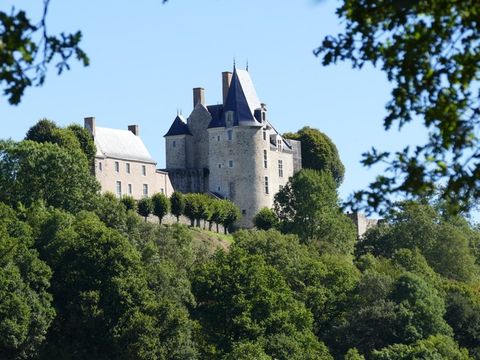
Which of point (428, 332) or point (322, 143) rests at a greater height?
point (322, 143)

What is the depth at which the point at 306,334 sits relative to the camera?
6222 cm

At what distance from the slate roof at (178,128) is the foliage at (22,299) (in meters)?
38.3

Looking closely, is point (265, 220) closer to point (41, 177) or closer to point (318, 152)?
point (318, 152)

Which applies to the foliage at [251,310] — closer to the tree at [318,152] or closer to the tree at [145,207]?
the tree at [145,207]

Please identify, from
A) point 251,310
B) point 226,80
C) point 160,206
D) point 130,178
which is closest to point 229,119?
point 226,80

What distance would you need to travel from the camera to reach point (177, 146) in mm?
95312

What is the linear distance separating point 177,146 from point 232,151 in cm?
468

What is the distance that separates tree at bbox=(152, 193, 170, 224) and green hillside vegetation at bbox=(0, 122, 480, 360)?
10 centimetres

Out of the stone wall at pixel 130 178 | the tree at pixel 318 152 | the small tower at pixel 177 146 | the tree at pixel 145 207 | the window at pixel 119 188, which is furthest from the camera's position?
the tree at pixel 318 152

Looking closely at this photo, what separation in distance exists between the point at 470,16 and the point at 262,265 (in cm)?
5372

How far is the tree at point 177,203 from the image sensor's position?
3334 inches

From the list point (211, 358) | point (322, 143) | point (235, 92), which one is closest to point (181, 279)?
point (211, 358)

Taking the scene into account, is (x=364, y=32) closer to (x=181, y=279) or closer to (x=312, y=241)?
(x=181, y=279)

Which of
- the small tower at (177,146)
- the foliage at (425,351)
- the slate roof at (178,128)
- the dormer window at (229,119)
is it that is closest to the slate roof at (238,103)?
the dormer window at (229,119)
